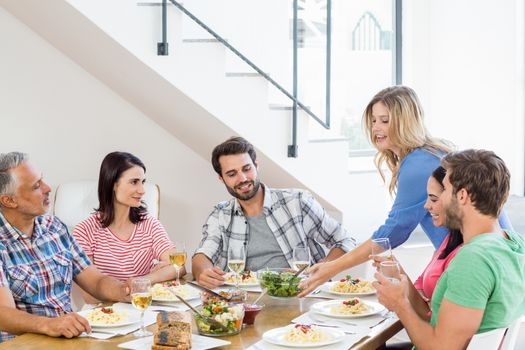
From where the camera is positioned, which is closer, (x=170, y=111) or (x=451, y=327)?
(x=451, y=327)

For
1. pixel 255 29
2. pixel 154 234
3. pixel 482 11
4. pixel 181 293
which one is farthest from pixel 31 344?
pixel 482 11

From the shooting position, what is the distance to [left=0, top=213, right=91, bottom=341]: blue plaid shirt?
299 centimetres

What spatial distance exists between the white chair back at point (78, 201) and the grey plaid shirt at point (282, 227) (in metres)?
0.72

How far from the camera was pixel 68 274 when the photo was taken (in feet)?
10.5

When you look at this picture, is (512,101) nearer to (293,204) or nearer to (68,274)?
(293,204)

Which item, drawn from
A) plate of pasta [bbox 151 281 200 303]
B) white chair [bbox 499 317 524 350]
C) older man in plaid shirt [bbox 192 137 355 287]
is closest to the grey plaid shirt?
older man in plaid shirt [bbox 192 137 355 287]

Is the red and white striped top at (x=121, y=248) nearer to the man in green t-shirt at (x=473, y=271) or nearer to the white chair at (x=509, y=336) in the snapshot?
the man in green t-shirt at (x=473, y=271)

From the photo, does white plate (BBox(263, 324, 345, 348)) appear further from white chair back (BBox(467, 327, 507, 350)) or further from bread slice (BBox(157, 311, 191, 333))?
white chair back (BBox(467, 327, 507, 350))

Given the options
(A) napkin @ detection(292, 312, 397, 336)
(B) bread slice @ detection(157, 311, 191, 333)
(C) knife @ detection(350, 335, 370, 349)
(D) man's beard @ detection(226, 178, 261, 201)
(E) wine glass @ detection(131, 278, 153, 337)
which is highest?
(D) man's beard @ detection(226, 178, 261, 201)

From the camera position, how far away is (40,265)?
10.1 feet

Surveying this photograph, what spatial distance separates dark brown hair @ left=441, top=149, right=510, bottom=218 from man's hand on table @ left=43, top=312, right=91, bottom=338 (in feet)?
3.69

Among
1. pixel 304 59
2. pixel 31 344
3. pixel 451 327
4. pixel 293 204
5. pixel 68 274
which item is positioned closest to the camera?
pixel 451 327

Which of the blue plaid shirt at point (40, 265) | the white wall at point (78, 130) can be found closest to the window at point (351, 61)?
the white wall at point (78, 130)

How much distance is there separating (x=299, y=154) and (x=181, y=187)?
0.93m
